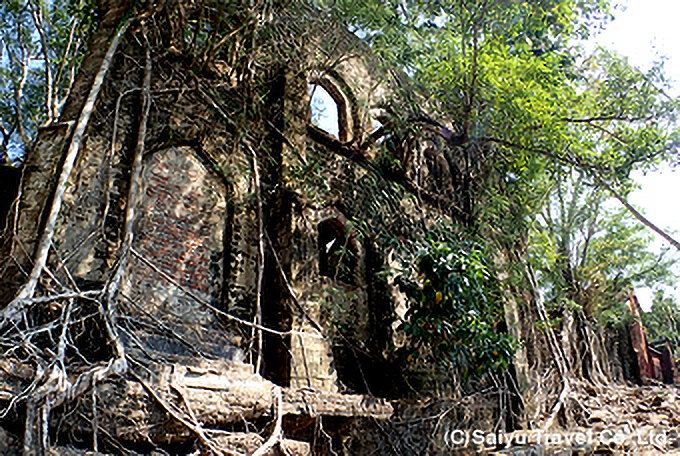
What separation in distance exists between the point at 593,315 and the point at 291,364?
36.2 feet

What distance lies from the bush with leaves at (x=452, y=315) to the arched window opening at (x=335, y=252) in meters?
0.94

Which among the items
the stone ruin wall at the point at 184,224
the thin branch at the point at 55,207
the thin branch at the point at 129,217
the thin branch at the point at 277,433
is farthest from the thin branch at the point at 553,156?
the thin branch at the point at 55,207

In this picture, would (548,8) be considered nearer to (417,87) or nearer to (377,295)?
(417,87)

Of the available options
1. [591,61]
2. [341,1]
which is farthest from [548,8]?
[591,61]

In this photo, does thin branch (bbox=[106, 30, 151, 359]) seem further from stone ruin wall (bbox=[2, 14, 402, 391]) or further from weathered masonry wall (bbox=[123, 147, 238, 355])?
weathered masonry wall (bbox=[123, 147, 238, 355])

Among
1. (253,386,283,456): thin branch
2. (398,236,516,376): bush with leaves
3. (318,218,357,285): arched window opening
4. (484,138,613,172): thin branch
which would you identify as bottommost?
(253,386,283,456): thin branch

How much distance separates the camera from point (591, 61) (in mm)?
13812

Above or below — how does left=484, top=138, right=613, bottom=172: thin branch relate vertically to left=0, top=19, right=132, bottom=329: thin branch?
above

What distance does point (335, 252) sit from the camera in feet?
23.1

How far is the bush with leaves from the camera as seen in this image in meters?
6.31

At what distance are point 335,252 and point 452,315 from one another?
1.72 meters

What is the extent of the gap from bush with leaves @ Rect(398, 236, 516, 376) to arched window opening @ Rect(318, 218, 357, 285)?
94 centimetres

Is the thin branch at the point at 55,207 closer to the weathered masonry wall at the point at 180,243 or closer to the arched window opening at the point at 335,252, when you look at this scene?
the weathered masonry wall at the point at 180,243

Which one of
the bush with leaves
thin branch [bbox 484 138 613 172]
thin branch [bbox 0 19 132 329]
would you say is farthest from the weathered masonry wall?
thin branch [bbox 484 138 613 172]
